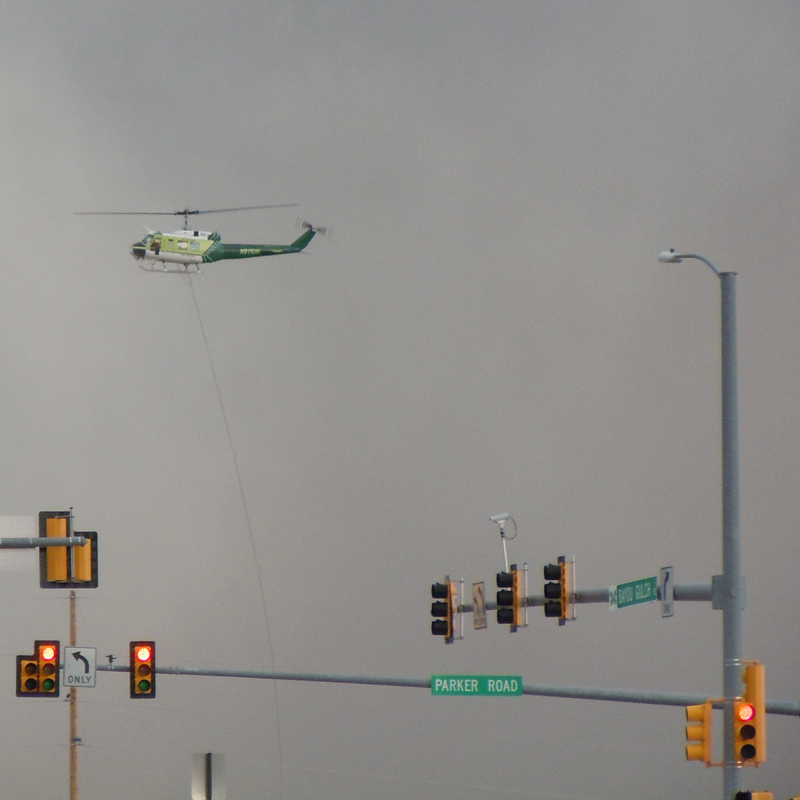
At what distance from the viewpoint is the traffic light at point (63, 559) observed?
69.1ft

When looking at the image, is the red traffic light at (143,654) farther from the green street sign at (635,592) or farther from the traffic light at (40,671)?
the green street sign at (635,592)

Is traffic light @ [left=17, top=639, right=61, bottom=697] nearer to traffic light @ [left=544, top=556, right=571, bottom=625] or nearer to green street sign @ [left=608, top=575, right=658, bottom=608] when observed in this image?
traffic light @ [left=544, top=556, right=571, bottom=625]

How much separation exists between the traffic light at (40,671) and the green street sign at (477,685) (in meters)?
8.90

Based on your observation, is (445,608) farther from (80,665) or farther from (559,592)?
(80,665)

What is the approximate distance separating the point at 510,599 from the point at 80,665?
481 inches

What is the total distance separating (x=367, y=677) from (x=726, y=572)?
8884mm

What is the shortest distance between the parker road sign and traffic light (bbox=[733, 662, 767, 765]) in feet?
56.9

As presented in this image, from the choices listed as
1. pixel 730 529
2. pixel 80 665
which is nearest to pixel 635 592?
pixel 730 529

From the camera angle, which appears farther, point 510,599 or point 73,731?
point 73,731

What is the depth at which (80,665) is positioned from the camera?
103ft

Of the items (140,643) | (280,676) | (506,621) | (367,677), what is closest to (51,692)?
(140,643)

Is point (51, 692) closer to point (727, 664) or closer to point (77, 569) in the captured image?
point (77, 569)

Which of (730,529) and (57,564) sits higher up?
(730,529)

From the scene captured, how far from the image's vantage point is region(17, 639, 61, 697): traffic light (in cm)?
2886
